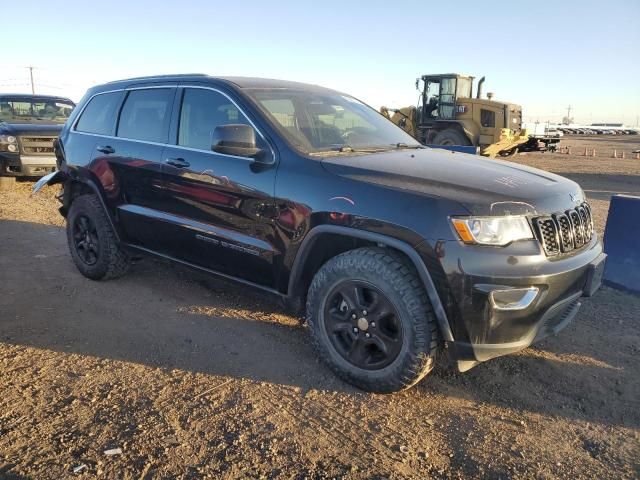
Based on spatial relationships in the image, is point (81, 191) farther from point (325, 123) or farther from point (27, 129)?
point (27, 129)

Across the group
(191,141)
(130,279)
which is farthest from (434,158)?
(130,279)

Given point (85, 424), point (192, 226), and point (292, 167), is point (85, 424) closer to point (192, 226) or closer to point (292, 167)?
point (192, 226)

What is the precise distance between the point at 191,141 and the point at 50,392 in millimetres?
1988

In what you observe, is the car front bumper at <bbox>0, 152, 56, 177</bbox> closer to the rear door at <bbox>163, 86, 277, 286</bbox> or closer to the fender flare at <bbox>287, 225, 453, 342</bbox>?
the rear door at <bbox>163, 86, 277, 286</bbox>

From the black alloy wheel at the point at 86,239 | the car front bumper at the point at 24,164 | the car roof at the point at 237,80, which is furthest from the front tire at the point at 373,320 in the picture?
the car front bumper at the point at 24,164

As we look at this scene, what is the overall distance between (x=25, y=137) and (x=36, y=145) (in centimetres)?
23

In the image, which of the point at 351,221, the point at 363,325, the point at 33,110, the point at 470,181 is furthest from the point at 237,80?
the point at 33,110

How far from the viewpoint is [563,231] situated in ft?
9.79

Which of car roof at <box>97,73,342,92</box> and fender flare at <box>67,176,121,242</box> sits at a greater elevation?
car roof at <box>97,73,342,92</box>

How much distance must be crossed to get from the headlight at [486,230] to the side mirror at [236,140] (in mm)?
1446

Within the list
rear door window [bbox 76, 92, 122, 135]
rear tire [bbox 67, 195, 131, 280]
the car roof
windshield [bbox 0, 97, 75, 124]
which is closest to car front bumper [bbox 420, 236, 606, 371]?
the car roof

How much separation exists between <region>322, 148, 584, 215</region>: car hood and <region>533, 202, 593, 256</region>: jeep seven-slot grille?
0.05 metres

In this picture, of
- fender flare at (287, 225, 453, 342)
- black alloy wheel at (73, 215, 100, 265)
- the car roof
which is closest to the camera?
fender flare at (287, 225, 453, 342)

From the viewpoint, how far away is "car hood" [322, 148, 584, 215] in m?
2.82
